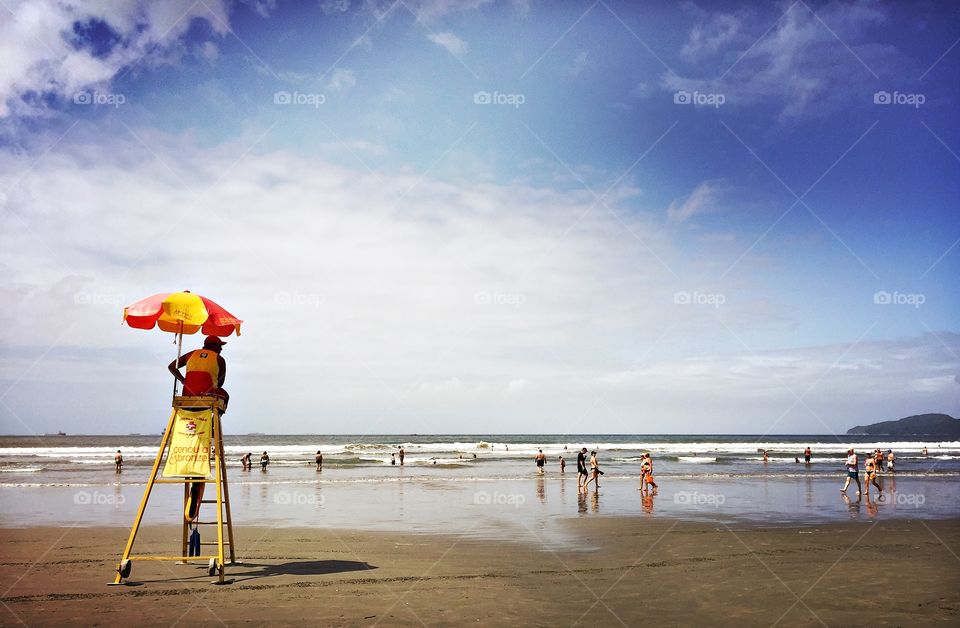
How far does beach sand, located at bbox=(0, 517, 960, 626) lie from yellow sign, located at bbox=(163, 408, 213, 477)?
5.69 feet

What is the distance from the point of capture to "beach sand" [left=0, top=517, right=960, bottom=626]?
8172 millimetres

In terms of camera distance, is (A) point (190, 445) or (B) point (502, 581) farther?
(B) point (502, 581)

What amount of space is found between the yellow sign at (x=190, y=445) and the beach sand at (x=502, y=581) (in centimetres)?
174

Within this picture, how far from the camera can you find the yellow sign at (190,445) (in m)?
9.95

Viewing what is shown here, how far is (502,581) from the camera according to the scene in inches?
402

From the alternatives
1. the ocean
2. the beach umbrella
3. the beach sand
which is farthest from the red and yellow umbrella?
the ocean

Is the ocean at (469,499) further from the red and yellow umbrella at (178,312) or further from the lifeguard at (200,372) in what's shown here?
the red and yellow umbrella at (178,312)

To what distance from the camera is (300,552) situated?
13.0m

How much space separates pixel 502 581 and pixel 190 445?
18.1 feet

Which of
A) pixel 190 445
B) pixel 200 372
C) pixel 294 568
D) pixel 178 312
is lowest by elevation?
pixel 294 568

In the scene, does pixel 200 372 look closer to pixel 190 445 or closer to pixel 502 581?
pixel 190 445

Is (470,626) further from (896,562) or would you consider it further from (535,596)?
(896,562)

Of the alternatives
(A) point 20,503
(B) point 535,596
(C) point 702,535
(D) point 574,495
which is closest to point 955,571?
(C) point 702,535

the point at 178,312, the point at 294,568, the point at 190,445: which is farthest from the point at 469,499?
the point at 178,312
